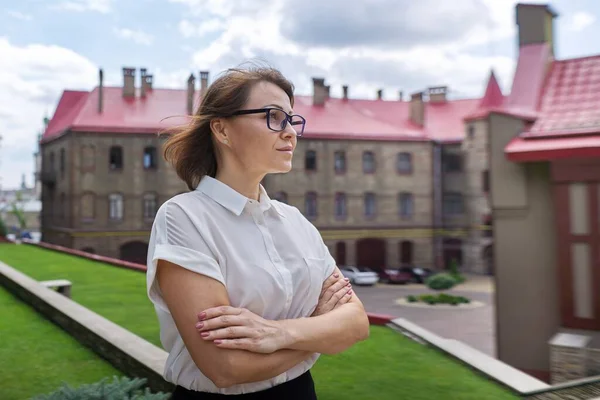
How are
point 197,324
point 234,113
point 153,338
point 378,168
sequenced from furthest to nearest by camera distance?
point 378,168, point 153,338, point 234,113, point 197,324

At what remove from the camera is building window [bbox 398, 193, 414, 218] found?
36.1 m

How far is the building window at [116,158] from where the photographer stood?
1243 inches

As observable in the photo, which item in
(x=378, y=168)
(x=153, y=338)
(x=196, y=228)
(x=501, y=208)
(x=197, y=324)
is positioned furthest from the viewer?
(x=378, y=168)

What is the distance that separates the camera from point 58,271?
14781 mm

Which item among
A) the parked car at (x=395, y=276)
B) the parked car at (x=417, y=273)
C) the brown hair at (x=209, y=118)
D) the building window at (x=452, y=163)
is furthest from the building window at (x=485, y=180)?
the brown hair at (x=209, y=118)

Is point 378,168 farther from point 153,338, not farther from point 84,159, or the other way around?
point 153,338

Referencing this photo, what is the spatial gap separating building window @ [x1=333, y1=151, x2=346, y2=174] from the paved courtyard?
286 inches

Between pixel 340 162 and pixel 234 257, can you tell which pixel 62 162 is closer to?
pixel 340 162

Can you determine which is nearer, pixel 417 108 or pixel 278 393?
pixel 278 393

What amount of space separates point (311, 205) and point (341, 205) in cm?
195

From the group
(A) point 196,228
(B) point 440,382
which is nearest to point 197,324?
(A) point 196,228

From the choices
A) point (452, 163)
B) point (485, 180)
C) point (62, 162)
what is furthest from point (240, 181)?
point (452, 163)

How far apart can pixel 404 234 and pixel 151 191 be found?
15478 mm

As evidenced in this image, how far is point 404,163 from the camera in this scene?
35781 millimetres
